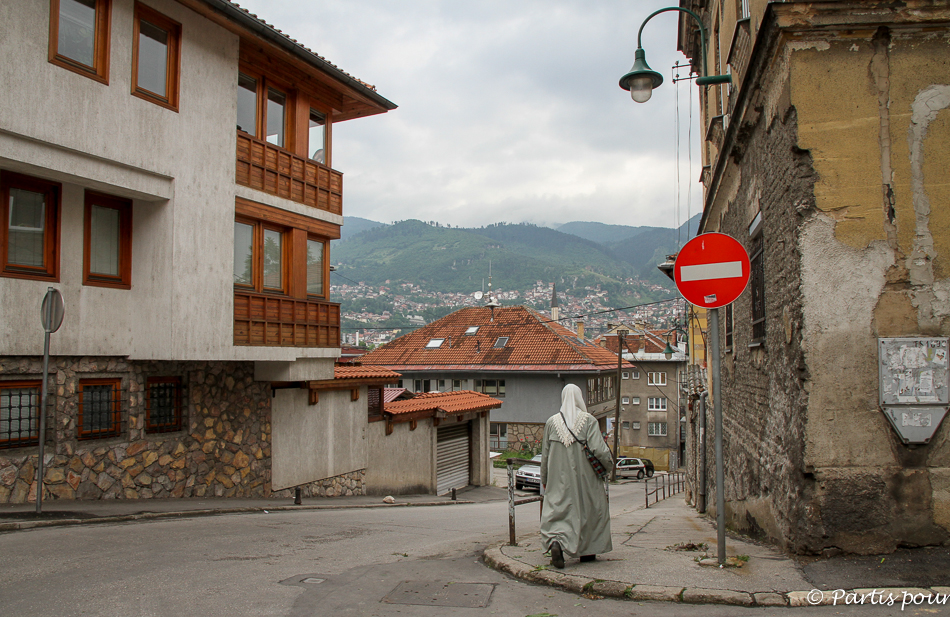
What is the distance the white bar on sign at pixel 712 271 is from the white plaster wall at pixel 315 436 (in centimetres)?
1134

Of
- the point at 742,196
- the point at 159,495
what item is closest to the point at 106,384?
the point at 159,495

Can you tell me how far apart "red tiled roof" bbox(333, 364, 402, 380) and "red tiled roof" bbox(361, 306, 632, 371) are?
2216cm

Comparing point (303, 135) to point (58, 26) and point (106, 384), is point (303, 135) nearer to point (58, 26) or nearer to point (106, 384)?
point (58, 26)

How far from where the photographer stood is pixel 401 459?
2072 cm

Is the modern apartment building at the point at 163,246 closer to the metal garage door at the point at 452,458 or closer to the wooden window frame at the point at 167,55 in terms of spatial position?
the wooden window frame at the point at 167,55

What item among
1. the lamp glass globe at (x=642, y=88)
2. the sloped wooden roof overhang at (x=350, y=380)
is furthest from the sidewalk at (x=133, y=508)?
the lamp glass globe at (x=642, y=88)

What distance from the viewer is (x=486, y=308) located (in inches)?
1917

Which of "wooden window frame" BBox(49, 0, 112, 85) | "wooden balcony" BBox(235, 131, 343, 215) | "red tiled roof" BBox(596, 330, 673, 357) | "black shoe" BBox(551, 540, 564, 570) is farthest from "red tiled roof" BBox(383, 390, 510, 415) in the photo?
"red tiled roof" BBox(596, 330, 673, 357)

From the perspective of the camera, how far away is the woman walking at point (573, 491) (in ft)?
20.7

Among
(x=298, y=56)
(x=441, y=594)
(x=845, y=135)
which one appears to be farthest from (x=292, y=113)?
(x=441, y=594)

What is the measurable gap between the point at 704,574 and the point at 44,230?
10.5 m

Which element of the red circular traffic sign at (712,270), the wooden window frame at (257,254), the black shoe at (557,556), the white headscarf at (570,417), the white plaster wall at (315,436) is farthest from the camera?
the white plaster wall at (315,436)

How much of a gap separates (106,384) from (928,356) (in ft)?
37.7

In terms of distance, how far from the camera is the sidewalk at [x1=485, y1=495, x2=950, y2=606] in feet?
16.4
